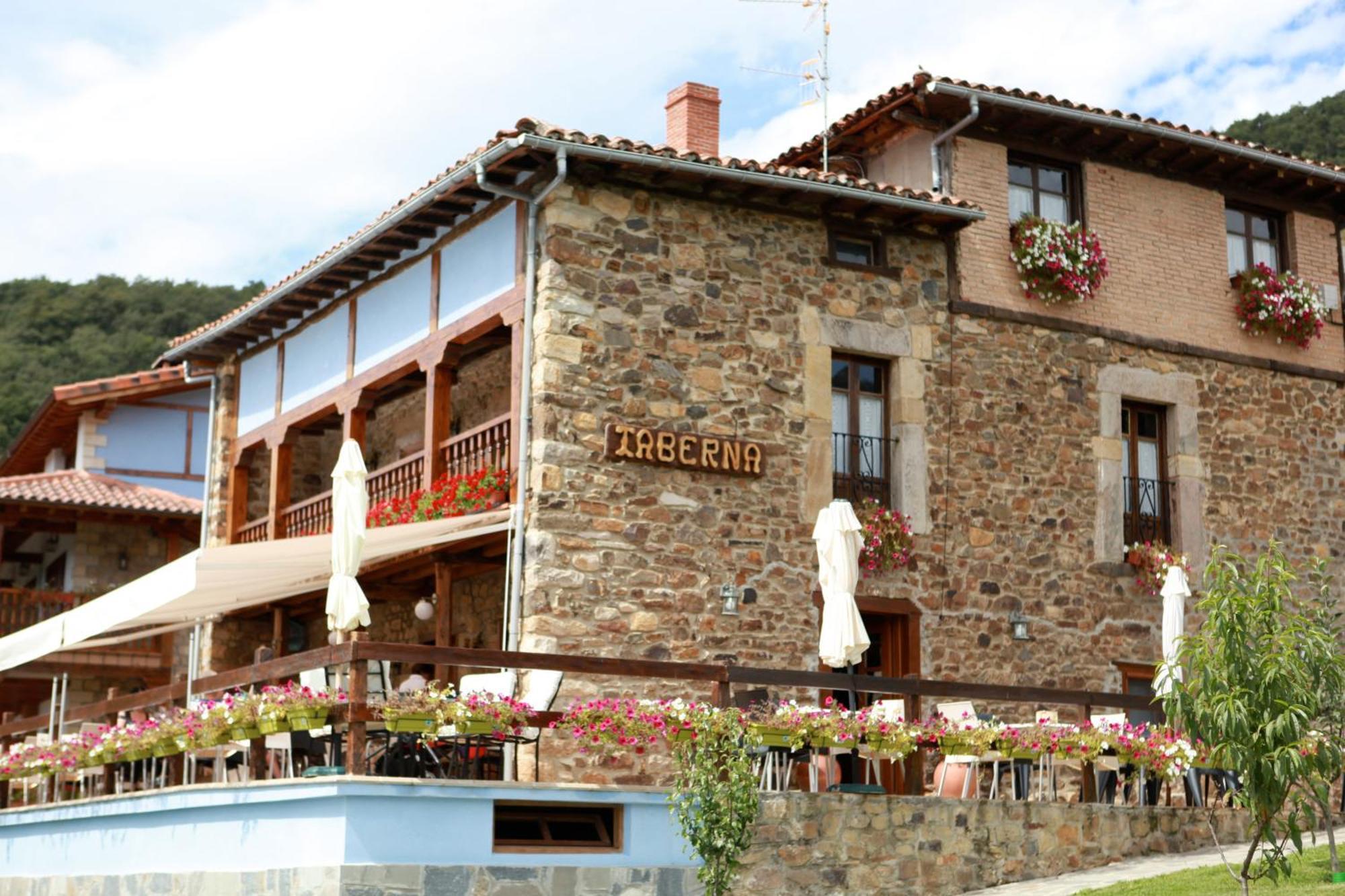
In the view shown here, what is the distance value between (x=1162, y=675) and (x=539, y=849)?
12.8 ft

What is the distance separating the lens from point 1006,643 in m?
15.6

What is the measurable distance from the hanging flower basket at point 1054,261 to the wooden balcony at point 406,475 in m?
5.00

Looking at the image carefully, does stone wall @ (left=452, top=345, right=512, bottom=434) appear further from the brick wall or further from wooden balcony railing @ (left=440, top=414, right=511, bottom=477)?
the brick wall

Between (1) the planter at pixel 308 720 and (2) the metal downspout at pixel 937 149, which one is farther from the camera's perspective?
(2) the metal downspout at pixel 937 149

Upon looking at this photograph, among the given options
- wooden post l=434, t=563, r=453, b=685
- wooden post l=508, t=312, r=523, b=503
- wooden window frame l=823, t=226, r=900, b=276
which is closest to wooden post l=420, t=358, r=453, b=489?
wooden post l=434, t=563, r=453, b=685

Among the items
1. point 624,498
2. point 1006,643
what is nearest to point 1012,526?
point 1006,643

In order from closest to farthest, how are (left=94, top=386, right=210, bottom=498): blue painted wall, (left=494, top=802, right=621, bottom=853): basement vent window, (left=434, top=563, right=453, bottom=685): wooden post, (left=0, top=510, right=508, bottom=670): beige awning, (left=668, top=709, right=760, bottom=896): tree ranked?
(left=668, top=709, right=760, bottom=896): tree < (left=494, top=802, right=621, bottom=853): basement vent window < (left=0, top=510, right=508, bottom=670): beige awning < (left=434, top=563, right=453, bottom=685): wooden post < (left=94, top=386, right=210, bottom=498): blue painted wall

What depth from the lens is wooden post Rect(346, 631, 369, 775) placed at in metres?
10.3

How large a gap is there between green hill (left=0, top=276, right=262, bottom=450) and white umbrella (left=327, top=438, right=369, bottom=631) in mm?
27688

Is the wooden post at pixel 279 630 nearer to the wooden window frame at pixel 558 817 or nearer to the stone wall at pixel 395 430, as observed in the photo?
the stone wall at pixel 395 430

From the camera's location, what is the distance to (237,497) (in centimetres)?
1948

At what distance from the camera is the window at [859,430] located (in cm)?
1523

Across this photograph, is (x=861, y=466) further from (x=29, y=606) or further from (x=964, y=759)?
(x=29, y=606)

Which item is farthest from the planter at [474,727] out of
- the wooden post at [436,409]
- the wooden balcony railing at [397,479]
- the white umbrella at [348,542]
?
the wooden balcony railing at [397,479]
